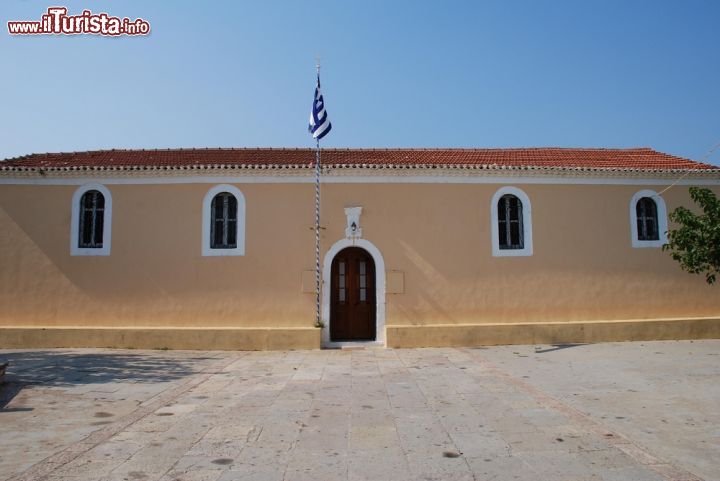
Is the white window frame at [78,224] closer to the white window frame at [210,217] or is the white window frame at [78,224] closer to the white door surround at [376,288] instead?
the white window frame at [210,217]

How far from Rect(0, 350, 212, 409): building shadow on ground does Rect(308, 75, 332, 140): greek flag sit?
5854 mm

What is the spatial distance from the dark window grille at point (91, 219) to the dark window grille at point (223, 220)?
286cm

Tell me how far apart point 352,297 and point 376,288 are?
0.70m

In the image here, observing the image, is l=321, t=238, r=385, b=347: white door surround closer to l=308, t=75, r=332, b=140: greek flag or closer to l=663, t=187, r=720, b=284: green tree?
l=308, t=75, r=332, b=140: greek flag

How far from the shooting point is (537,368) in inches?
344

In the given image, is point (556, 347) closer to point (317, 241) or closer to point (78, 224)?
point (317, 241)

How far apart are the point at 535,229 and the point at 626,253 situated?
250 centimetres

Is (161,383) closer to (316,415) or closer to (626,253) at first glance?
(316,415)

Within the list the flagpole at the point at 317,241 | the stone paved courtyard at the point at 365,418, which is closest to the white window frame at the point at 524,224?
the stone paved courtyard at the point at 365,418

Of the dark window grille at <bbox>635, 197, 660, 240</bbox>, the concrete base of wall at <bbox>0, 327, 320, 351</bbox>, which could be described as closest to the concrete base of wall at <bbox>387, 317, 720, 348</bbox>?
the dark window grille at <bbox>635, 197, 660, 240</bbox>

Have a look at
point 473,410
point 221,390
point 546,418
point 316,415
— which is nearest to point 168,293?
point 221,390

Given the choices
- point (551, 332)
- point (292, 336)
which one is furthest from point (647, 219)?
point (292, 336)

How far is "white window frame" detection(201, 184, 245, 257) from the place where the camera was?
461 inches

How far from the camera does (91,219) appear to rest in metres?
12.1
